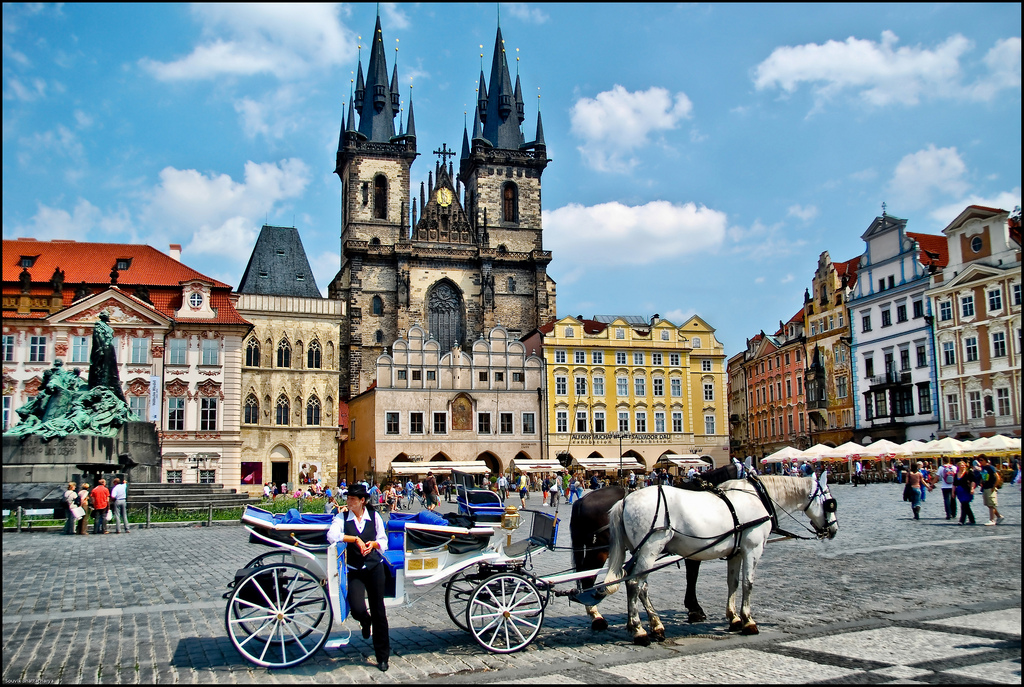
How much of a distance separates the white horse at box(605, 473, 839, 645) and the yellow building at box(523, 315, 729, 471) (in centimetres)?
4603

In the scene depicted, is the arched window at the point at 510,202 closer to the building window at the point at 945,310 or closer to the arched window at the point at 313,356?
the arched window at the point at 313,356

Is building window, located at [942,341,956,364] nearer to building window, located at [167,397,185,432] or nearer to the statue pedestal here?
building window, located at [167,397,185,432]

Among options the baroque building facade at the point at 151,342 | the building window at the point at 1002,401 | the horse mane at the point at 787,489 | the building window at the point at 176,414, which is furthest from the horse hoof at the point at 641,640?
Result: the building window at the point at 1002,401

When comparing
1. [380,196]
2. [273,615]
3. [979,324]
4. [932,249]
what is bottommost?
[273,615]

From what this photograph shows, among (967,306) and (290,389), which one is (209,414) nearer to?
(290,389)

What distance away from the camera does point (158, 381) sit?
4262 centimetres

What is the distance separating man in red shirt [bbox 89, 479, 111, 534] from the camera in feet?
62.2

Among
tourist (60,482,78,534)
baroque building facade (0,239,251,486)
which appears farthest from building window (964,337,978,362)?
tourist (60,482,78,534)

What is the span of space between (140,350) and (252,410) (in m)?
9.03

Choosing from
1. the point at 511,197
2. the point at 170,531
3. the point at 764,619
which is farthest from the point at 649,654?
the point at 511,197

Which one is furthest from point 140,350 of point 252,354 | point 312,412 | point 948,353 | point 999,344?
point 999,344

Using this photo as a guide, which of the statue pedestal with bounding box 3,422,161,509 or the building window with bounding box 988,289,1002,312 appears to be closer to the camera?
the statue pedestal with bounding box 3,422,161,509

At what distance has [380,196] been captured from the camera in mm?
68062

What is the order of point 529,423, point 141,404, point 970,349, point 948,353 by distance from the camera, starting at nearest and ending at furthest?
point 141,404
point 970,349
point 948,353
point 529,423
